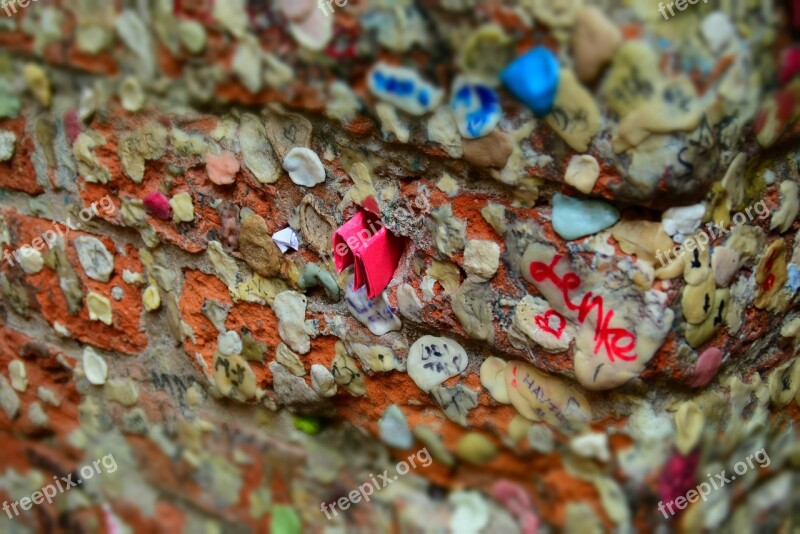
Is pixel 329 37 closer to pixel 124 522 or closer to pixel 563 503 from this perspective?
pixel 563 503

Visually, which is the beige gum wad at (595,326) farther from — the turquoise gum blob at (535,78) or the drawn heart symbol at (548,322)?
the turquoise gum blob at (535,78)

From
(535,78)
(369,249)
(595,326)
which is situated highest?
(535,78)

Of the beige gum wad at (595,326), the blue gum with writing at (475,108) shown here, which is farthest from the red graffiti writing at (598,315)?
the blue gum with writing at (475,108)

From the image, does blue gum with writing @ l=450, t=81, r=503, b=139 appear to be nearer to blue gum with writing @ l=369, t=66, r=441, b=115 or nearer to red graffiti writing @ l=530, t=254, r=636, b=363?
blue gum with writing @ l=369, t=66, r=441, b=115

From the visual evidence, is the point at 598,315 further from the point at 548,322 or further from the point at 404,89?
the point at 404,89

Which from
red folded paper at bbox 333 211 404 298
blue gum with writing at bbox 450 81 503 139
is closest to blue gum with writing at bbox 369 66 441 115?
blue gum with writing at bbox 450 81 503 139

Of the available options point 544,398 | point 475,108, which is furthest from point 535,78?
point 544,398
